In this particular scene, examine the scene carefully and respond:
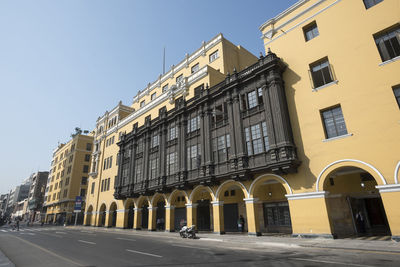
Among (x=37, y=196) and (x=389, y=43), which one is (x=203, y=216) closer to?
(x=389, y=43)

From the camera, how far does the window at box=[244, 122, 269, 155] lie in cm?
1898

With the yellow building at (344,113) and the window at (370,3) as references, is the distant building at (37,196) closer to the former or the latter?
the yellow building at (344,113)

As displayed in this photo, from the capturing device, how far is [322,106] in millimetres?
17000

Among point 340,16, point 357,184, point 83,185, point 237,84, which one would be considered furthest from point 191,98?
point 83,185

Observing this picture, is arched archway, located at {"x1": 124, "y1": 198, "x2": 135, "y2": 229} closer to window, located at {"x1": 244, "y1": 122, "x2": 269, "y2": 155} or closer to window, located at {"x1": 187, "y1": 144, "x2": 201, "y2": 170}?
window, located at {"x1": 187, "y1": 144, "x2": 201, "y2": 170}

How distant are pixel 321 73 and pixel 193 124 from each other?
1426cm

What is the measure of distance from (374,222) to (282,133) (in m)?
11.8

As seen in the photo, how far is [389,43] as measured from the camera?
15.2 m

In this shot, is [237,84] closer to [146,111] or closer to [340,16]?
[340,16]

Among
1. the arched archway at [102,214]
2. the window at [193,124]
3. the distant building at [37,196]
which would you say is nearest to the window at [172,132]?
the window at [193,124]

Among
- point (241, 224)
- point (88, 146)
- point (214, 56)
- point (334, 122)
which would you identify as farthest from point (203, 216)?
point (88, 146)

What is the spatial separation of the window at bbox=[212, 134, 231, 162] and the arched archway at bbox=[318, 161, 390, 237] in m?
8.95

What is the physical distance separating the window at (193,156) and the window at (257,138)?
6.30 m

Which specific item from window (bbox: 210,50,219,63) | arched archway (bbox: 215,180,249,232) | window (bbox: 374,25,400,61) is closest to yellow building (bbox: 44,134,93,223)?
arched archway (bbox: 215,180,249,232)
